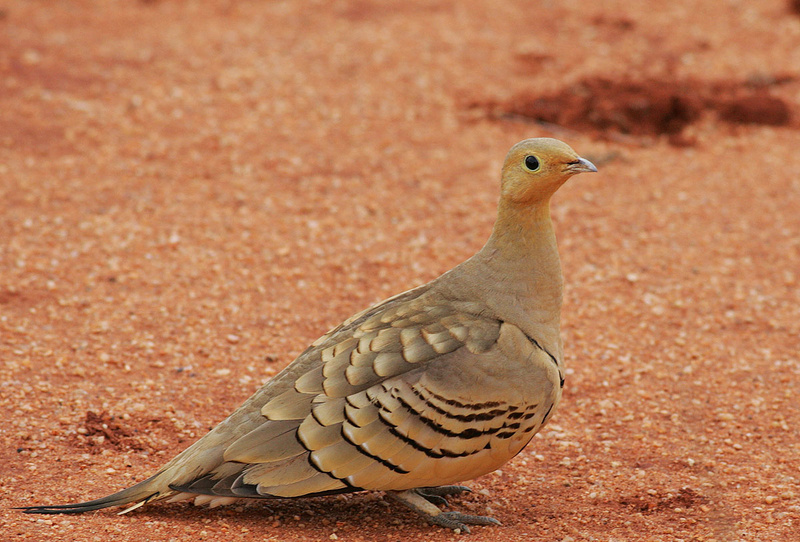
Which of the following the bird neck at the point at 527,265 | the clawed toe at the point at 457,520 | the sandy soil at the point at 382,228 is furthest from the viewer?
the sandy soil at the point at 382,228

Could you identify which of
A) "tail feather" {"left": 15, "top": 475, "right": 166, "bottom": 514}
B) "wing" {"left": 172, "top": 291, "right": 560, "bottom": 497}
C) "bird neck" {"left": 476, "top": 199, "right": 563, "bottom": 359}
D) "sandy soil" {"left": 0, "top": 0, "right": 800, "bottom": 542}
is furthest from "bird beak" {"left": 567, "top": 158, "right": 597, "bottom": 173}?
"tail feather" {"left": 15, "top": 475, "right": 166, "bottom": 514}

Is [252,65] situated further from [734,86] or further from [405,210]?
[734,86]

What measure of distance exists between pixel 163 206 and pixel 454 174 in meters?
3.01

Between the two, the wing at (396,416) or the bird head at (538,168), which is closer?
the wing at (396,416)

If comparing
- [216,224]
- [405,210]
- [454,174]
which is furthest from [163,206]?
[454,174]

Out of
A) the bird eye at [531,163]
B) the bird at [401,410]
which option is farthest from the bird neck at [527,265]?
the bird eye at [531,163]

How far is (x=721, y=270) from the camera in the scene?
26.7ft

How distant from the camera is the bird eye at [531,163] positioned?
16.3 ft

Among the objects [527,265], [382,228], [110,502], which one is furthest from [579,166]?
[382,228]

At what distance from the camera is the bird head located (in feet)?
16.2

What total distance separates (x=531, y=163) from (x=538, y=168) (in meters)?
0.05

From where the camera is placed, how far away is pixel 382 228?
28.5 feet

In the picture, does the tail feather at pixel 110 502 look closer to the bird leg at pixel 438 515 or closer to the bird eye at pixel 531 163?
the bird leg at pixel 438 515

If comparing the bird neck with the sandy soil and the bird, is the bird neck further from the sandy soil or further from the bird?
the sandy soil
